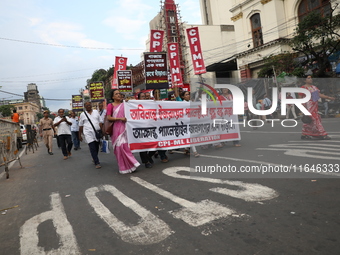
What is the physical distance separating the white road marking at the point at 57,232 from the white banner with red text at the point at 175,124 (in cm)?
275

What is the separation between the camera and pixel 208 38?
45.8m

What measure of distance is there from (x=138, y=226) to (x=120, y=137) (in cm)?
339

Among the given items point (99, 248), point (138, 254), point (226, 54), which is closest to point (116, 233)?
point (99, 248)

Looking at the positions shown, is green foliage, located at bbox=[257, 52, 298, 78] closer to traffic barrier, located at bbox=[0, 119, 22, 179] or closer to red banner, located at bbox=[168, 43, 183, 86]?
red banner, located at bbox=[168, 43, 183, 86]

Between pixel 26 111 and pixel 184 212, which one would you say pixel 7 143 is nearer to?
pixel 184 212

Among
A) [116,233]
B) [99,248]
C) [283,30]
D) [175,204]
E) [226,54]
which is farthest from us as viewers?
[226,54]

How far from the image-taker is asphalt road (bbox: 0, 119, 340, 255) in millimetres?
2645

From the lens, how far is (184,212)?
3457 millimetres

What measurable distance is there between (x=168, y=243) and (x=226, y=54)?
43577 mm

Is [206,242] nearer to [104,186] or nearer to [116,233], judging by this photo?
[116,233]

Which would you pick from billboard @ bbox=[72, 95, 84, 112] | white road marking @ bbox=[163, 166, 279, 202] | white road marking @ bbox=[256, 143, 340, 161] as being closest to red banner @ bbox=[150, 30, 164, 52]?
white road marking @ bbox=[256, 143, 340, 161]

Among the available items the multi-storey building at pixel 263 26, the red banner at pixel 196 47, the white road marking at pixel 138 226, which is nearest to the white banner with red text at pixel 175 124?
the white road marking at pixel 138 226

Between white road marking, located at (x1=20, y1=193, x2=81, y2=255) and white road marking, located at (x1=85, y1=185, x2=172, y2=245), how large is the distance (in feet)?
1.44

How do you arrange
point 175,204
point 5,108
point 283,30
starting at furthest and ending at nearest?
point 5,108, point 283,30, point 175,204
